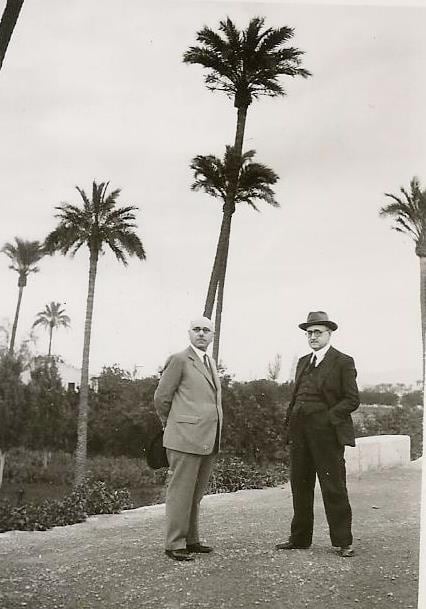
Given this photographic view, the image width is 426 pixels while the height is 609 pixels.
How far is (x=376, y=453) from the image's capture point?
2912mm

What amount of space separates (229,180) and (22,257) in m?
0.95

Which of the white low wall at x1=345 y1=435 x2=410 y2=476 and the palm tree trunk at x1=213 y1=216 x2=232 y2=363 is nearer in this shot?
the palm tree trunk at x1=213 y1=216 x2=232 y2=363

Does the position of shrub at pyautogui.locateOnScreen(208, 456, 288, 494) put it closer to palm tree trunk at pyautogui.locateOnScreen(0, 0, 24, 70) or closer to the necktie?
the necktie

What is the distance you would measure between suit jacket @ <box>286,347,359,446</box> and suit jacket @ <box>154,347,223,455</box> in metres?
0.48

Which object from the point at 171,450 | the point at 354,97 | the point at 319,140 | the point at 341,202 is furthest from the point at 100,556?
the point at 354,97

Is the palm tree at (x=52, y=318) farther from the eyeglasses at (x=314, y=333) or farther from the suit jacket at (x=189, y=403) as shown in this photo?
the eyeglasses at (x=314, y=333)

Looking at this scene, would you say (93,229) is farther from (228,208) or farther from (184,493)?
(184,493)

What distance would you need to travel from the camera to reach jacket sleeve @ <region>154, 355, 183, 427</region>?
2.62 metres

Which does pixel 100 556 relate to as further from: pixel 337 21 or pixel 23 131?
pixel 337 21

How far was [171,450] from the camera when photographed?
8.75 feet

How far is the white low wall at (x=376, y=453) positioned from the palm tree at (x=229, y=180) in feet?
2.60

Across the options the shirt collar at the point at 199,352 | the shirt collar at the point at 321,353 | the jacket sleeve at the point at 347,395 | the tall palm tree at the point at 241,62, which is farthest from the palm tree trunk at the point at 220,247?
the jacket sleeve at the point at 347,395

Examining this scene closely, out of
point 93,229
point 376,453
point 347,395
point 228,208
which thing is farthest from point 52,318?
point 376,453

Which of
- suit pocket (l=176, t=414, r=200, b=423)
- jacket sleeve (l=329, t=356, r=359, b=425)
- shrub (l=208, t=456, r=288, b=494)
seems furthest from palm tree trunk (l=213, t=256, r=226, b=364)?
shrub (l=208, t=456, r=288, b=494)
